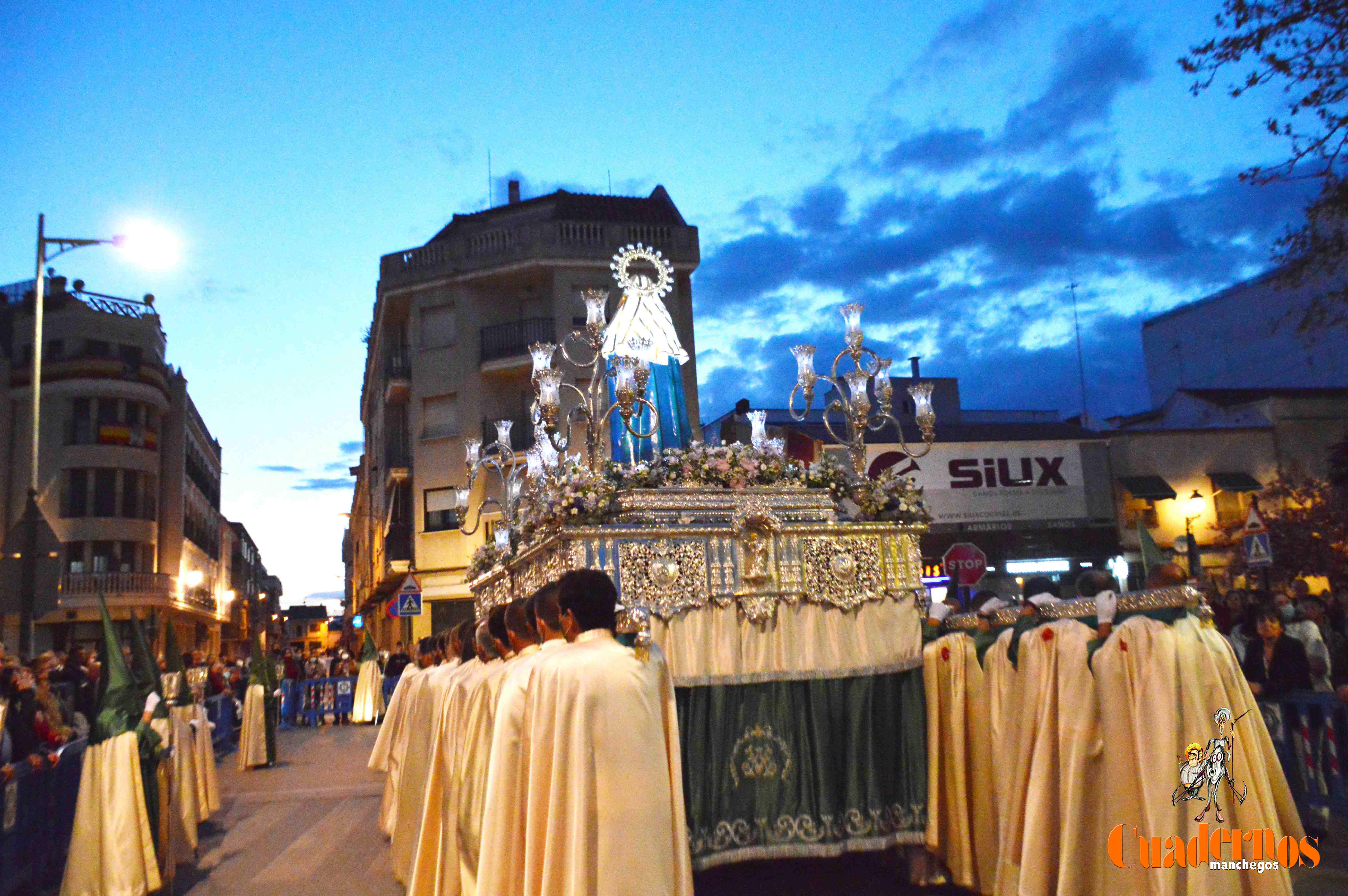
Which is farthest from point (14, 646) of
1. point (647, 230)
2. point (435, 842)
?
point (435, 842)

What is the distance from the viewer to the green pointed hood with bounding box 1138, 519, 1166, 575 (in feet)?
18.4

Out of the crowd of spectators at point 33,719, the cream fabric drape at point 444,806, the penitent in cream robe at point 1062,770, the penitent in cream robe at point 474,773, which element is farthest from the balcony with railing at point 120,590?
the penitent in cream robe at point 1062,770

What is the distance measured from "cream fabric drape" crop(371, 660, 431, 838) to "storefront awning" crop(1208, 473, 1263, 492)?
22058 millimetres

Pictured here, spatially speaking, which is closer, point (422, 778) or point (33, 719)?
point (422, 778)

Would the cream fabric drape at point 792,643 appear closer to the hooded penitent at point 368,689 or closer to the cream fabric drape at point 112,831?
the cream fabric drape at point 112,831

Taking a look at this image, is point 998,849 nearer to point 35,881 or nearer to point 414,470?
point 35,881

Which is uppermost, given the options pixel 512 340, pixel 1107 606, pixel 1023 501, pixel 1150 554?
pixel 512 340

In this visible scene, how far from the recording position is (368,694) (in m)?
22.5

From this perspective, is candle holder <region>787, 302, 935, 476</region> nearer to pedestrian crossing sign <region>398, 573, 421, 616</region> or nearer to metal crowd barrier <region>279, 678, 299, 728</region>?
pedestrian crossing sign <region>398, 573, 421, 616</region>

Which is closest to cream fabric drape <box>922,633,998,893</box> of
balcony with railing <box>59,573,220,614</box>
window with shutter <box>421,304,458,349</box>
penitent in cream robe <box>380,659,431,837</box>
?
penitent in cream robe <box>380,659,431,837</box>

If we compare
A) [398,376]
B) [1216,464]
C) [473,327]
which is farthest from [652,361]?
[1216,464]

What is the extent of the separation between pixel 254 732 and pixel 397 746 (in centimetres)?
679

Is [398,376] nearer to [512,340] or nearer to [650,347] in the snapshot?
[512,340]

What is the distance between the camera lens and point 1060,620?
580cm
